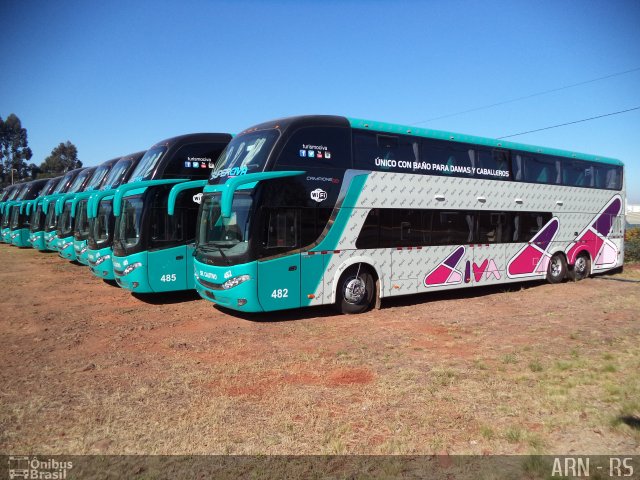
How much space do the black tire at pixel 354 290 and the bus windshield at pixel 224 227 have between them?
2.43 metres

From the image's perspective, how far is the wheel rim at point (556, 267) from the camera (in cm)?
1435

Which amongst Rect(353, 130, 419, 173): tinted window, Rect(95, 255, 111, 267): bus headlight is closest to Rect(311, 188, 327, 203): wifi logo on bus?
Rect(353, 130, 419, 173): tinted window

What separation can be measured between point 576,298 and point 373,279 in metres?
5.71

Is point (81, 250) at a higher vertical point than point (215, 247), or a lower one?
lower

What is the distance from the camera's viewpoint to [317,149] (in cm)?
930

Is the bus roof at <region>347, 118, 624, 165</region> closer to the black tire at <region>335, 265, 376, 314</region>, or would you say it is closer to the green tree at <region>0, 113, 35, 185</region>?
the black tire at <region>335, 265, 376, 314</region>

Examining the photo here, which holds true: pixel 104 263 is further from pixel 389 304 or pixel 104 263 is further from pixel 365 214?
pixel 389 304

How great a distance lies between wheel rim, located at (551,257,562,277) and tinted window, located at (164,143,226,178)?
34.9 ft

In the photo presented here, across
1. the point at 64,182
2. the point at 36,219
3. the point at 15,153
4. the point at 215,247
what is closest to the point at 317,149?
the point at 215,247

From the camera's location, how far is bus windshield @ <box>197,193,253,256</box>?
8.56 m

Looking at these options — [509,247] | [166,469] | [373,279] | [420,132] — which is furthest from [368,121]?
[166,469]

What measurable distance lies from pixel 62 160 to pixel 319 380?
10153 centimetres

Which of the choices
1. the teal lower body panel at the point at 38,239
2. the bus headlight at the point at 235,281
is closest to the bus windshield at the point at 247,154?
the bus headlight at the point at 235,281

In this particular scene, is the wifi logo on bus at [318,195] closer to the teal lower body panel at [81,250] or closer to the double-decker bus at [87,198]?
the double-decker bus at [87,198]
